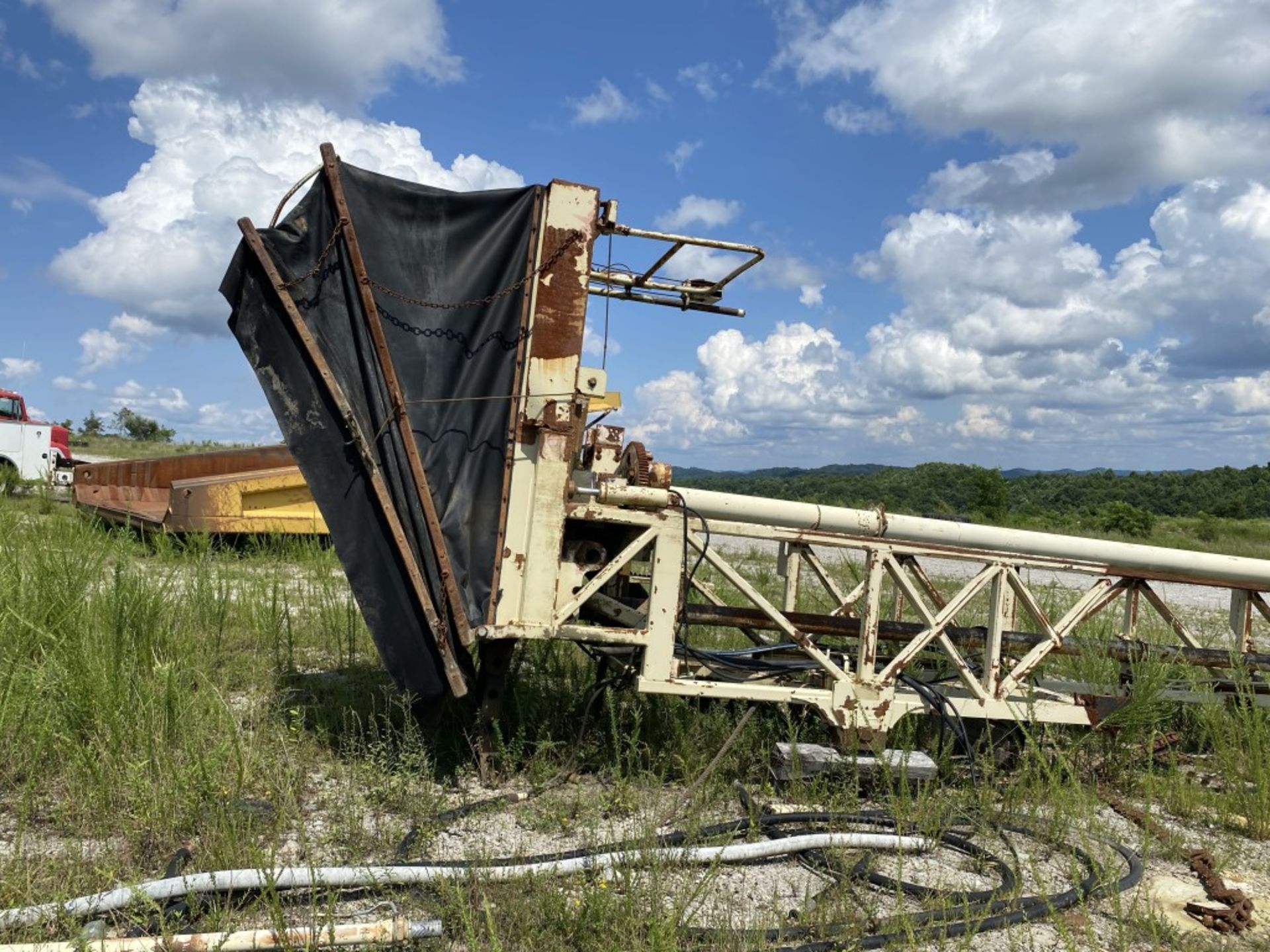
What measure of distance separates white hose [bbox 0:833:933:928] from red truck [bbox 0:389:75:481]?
56.0 feet

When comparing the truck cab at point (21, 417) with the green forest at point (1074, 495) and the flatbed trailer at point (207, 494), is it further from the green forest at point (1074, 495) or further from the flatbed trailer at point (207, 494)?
the green forest at point (1074, 495)

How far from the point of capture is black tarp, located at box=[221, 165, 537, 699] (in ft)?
16.1

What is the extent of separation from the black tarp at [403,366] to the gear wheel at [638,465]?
2.39ft

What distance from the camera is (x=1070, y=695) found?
588 cm

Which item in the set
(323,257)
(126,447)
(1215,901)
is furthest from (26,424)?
(126,447)

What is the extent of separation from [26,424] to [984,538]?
1868 cm

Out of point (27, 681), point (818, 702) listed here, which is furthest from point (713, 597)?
point (27, 681)

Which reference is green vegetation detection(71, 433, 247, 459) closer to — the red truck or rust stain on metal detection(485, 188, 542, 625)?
the red truck

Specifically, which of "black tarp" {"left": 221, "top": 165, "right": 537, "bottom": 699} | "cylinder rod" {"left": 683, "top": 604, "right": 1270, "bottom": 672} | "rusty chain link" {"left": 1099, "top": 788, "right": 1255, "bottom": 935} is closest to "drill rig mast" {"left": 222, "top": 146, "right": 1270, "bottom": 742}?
"black tarp" {"left": 221, "top": 165, "right": 537, "bottom": 699}

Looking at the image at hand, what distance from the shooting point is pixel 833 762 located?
5168 millimetres

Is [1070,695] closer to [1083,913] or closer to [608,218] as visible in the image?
[1083,913]

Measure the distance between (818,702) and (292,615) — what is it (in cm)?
514

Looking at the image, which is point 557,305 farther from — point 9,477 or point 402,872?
point 9,477

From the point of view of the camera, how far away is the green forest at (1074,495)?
1302 inches
